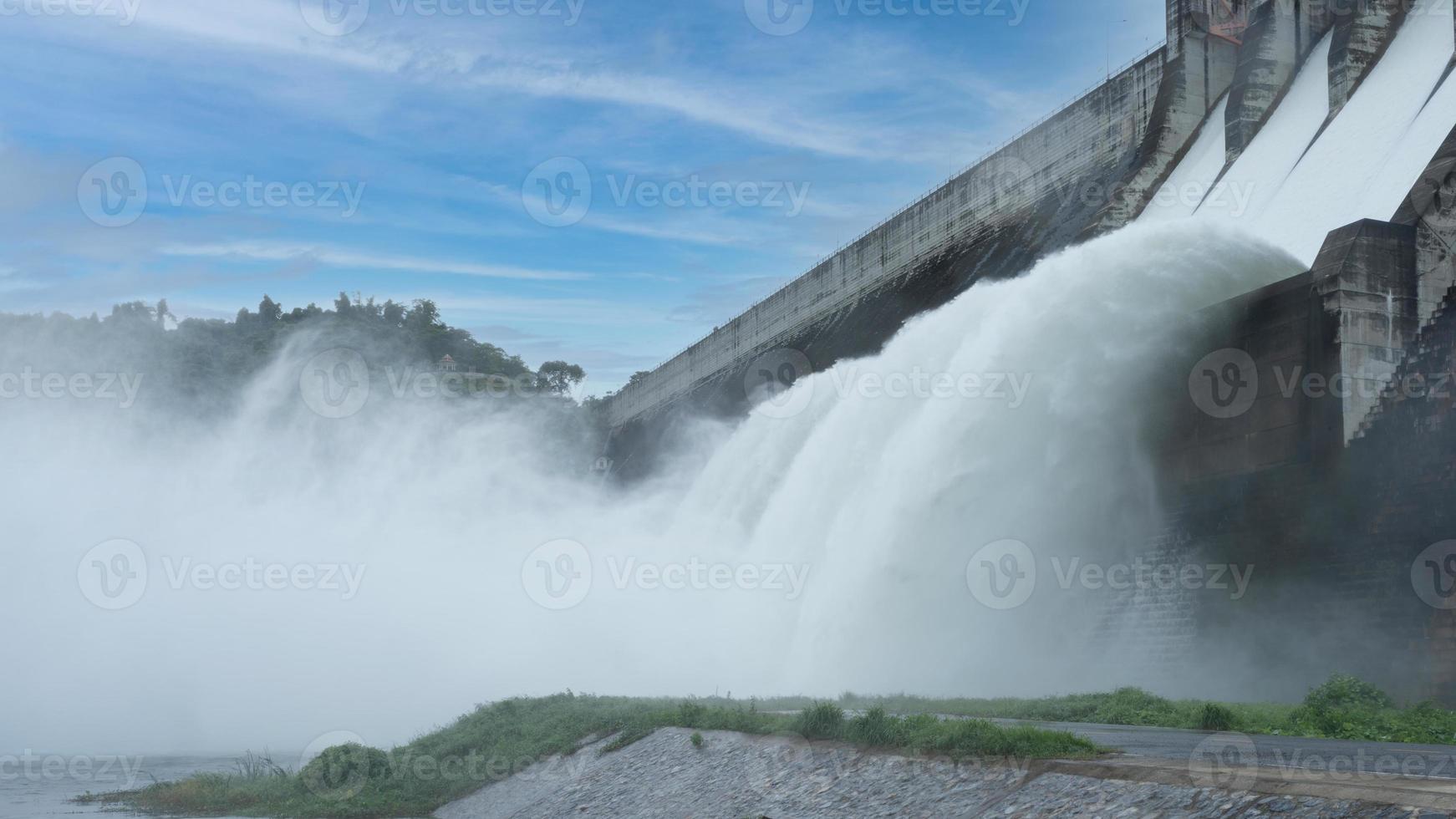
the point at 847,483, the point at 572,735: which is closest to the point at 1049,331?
the point at 847,483

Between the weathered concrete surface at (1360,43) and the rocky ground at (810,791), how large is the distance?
22633mm

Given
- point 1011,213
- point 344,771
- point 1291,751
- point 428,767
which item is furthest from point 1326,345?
point 1011,213

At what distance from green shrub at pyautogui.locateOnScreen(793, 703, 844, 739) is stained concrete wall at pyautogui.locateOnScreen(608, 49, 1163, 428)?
74.7ft

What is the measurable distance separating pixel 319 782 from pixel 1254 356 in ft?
55.8

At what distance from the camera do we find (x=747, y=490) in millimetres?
32344

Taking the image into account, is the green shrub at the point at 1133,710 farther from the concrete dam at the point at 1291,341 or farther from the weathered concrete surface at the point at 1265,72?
the weathered concrete surface at the point at 1265,72

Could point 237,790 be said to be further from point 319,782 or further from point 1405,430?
point 1405,430

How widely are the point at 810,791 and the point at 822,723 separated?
149 centimetres

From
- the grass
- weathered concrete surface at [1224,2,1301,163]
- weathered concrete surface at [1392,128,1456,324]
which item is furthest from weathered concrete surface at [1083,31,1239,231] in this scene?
the grass

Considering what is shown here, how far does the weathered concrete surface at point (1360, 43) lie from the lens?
98.8 feet

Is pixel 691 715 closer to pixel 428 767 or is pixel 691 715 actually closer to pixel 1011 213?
pixel 428 767

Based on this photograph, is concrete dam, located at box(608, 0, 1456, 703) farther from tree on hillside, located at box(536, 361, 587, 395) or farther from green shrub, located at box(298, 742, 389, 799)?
tree on hillside, located at box(536, 361, 587, 395)

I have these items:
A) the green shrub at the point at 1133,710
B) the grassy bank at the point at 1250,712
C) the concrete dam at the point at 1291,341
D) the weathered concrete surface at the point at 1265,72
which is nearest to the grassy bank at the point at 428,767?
the grassy bank at the point at 1250,712

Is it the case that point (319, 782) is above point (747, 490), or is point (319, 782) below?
below
